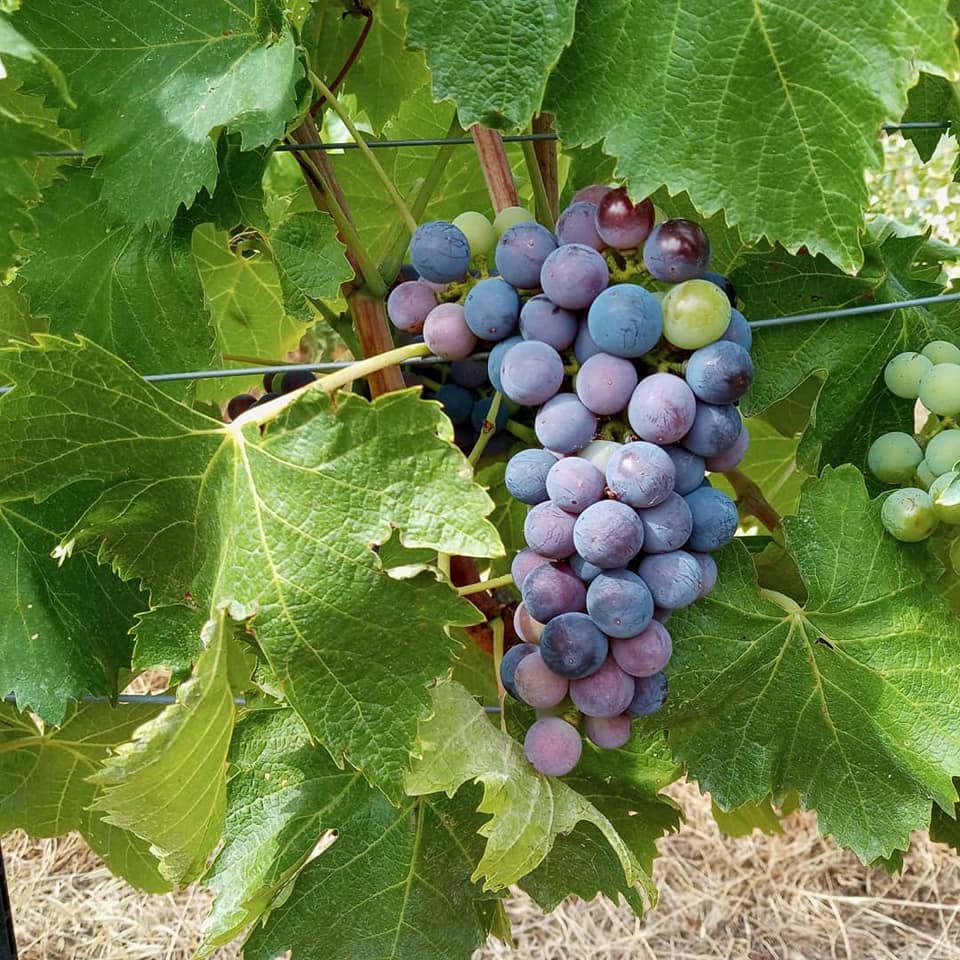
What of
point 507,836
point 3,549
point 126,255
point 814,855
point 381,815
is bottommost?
point 814,855

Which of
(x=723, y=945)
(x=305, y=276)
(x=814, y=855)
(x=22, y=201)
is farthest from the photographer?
(x=814, y=855)

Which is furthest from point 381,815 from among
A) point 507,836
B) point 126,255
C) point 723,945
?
point 723,945

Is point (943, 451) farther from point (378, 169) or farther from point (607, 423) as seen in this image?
point (378, 169)

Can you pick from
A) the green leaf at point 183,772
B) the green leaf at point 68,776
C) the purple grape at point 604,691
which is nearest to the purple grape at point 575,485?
the purple grape at point 604,691

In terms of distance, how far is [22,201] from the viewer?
0.62 meters

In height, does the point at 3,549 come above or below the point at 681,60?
below

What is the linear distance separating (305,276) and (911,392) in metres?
0.43

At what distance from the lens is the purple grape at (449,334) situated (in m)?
0.67

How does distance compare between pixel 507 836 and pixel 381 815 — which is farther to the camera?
pixel 381 815

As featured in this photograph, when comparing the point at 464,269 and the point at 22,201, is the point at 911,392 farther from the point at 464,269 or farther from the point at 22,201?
the point at 22,201

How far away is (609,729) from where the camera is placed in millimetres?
675

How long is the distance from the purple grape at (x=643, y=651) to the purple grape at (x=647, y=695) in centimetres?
2

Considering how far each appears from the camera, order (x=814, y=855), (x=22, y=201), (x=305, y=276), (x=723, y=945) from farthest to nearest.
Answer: (x=814, y=855) < (x=723, y=945) < (x=305, y=276) < (x=22, y=201)

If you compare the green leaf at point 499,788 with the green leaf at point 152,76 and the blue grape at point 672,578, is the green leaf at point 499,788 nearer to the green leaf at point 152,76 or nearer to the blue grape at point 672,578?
the blue grape at point 672,578
